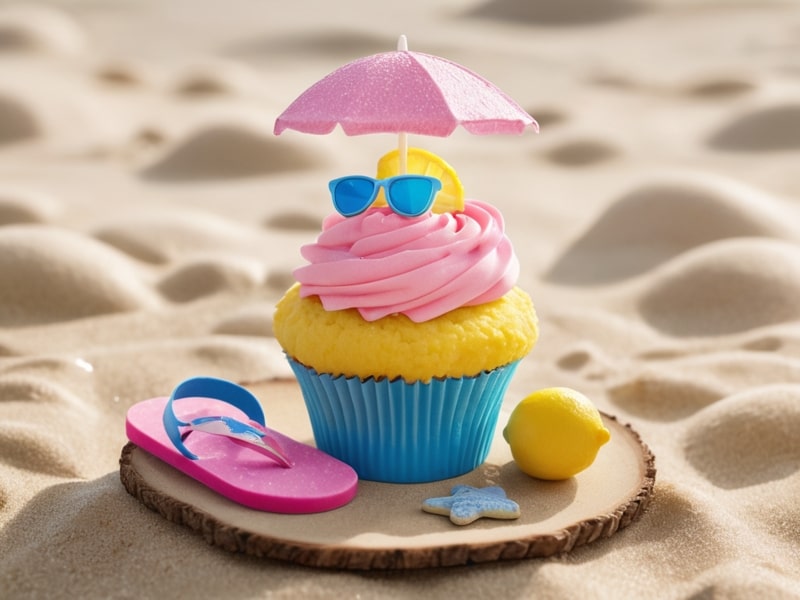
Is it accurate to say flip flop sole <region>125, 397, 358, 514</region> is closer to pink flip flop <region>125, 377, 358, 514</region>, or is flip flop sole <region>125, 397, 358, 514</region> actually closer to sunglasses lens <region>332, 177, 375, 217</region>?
pink flip flop <region>125, 377, 358, 514</region>

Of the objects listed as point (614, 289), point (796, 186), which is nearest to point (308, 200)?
point (614, 289)

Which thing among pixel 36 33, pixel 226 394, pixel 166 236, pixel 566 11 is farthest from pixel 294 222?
pixel 566 11

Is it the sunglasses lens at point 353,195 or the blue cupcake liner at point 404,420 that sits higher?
the sunglasses lens at point 353,195

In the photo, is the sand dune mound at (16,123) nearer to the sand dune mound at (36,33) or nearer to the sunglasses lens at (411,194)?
the sand dune mound at (36,33)

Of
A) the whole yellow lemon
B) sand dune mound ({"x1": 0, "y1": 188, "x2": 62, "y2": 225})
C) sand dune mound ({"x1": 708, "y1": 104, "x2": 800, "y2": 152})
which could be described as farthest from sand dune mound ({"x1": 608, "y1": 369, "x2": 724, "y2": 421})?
sand dune mound ({"x1": 708, "y1": 104, "x2": 800, "y2": 152})

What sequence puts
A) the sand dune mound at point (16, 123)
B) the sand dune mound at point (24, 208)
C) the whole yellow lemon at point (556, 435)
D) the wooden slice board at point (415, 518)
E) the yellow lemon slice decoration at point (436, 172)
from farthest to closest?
the sand dune mound at point (16, 123) < the sand dune mound at point (24, 208) < the yellow lemon slice decoration at point (436, 172) < the whole yellow lemon at point (556, 435) < the wooden slice board at point (415, 518)

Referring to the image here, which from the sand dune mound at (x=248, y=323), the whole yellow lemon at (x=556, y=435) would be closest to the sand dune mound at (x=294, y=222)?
the sand dune mound at (x=248, y=323)
